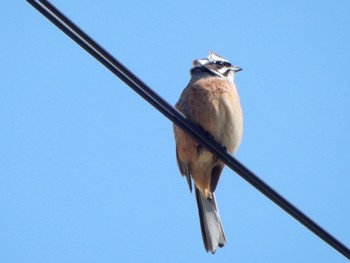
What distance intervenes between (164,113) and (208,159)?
2335 millimetres

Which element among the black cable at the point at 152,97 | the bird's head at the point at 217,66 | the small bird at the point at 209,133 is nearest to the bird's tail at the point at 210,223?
the small bird at the point at 209,133

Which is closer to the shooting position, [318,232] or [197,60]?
[318,232]

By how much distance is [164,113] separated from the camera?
Answer: 3924 millimetres

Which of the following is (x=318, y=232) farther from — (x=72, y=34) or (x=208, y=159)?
(x=208, y=159)

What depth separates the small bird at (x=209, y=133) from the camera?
593 centimetres

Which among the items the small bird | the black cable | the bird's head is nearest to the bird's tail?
the small bird

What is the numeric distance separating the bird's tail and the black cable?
2249 millimetres

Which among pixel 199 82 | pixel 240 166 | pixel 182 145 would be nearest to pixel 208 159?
pixel 182 145

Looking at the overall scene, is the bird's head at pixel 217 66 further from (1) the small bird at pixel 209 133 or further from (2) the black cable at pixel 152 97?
(2) the black cable at pixel 152 97

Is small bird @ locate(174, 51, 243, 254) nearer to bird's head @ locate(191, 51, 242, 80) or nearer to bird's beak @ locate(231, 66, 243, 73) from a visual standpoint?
bird's head @ locate(191, 51, 242, 80)

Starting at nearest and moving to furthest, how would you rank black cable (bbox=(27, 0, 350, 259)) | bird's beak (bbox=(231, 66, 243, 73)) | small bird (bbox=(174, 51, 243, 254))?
black cable (bbox=(27, 0, 350, 259)), small bird (bbox=(174, 51, 243, 254)), bird's beak (bbox=(231, 66, 243, 73))

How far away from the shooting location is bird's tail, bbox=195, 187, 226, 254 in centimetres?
616

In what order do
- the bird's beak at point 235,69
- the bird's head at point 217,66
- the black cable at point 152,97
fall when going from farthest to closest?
the bird's beak at point 235,69, the bird's head at point 217,66, the black cable at point 152,97

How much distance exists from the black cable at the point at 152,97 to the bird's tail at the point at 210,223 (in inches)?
88.5
